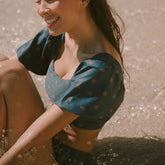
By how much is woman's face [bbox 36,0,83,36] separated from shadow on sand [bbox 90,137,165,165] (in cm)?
78

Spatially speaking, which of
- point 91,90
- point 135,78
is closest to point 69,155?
point 91,90

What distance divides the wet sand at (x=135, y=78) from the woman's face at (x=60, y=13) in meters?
0.81

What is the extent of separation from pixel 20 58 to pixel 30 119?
1.26 feet

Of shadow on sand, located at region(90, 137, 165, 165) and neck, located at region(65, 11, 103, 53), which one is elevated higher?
neck, located at region(65, 11, 103, 53)

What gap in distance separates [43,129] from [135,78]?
1628mm

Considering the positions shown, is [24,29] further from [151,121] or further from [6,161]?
[6,161]

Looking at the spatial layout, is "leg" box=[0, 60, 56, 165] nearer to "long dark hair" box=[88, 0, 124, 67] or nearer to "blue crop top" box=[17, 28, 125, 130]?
"blue crop top" box=[17, 28, 125, 130]

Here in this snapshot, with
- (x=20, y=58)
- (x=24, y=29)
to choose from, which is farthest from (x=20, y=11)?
(x=20, y=58)

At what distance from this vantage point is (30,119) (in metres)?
1.59

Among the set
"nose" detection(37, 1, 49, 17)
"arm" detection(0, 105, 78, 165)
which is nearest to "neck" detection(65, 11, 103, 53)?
"nose" detection(37, 1, 49, 17)

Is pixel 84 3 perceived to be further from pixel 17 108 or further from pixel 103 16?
pixel 17 108

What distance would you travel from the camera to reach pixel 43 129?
4.54ft

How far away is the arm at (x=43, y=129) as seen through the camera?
137 centimetres

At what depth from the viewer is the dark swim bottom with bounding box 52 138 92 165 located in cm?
162
